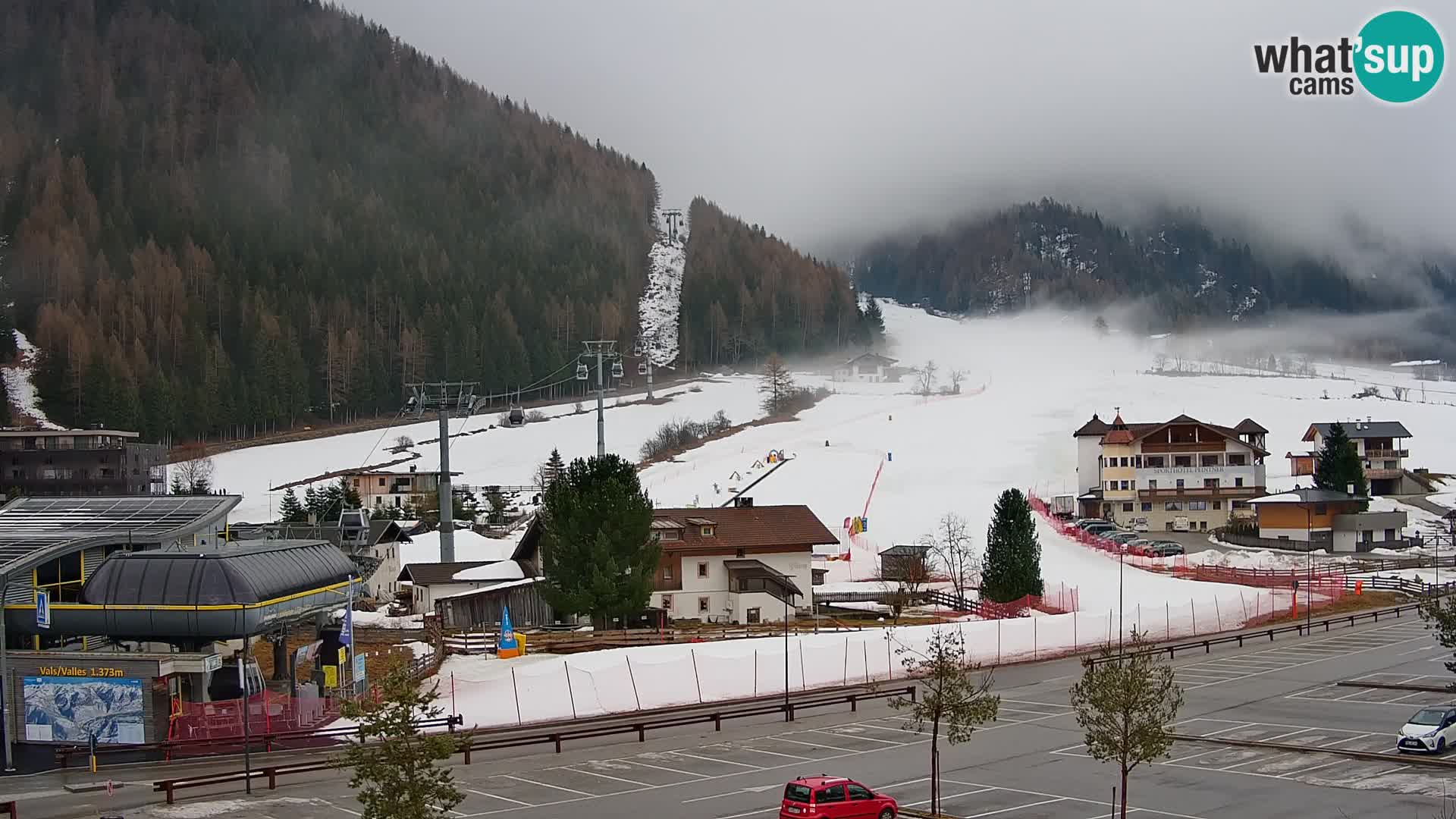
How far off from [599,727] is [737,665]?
6.53 meters

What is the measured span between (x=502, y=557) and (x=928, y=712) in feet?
143

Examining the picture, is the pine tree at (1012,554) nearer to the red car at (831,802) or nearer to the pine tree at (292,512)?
the red car at (831,802)

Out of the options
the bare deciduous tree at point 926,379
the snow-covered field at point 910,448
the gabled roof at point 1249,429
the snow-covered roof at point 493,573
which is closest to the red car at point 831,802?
the snow-covered roof at point 493,573

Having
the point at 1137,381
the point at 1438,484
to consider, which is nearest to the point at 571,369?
the point at 1137,381

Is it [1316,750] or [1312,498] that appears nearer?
[1316,750]

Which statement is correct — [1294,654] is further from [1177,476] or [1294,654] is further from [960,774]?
[1177,476]

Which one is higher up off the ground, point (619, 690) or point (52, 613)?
point (52, 613)

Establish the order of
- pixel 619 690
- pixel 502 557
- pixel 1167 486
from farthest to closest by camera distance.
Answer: pixel 1167 486 → pixel 502 557 → pixel 619 690

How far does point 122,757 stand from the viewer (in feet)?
91.4

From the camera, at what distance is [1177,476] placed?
81.0 meters

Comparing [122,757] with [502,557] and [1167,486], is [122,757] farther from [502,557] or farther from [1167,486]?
[1167,486]

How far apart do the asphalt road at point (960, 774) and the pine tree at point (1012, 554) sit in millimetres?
15475

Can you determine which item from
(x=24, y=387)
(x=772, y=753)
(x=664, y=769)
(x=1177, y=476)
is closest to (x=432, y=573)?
(x=772, y=753)

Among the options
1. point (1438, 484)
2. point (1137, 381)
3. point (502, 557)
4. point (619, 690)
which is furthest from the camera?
point (1137, 381)
